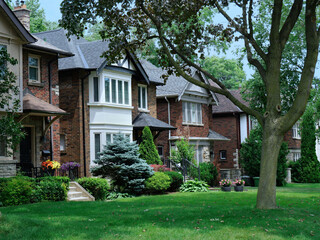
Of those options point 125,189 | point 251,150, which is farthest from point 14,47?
point 251,150

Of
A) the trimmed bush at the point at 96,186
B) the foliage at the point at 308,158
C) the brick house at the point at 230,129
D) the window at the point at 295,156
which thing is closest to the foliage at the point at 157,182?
the trimmed bush at the point at 96,186

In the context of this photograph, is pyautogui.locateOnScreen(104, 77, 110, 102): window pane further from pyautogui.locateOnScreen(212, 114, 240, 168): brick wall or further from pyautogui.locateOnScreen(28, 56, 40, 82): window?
pyautogui.locateOnScreen(212, 114, 240, 168): brick wall

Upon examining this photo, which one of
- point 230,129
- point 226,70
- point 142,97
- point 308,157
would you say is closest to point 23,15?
point 142,97

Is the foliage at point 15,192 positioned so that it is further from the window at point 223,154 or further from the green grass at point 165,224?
the window at point 223,154

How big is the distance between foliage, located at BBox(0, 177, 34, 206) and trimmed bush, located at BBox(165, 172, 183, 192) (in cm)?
852

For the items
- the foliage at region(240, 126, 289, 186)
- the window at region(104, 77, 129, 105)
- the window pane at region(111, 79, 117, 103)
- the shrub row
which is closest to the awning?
the window at region(104, 77, 129, 105)

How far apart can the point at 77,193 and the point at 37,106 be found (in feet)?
13.7

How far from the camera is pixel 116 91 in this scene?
2561cm

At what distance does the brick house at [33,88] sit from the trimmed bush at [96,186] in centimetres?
252

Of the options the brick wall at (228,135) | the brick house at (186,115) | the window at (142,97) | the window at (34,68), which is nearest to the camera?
the window at (34,68)

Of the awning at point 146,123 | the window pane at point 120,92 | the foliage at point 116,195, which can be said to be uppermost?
the window pane at point 120,92

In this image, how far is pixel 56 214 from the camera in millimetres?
12828

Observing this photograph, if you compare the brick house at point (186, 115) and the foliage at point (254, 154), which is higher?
the brick house at point (186, 115)

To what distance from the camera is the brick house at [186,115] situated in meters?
31.2
